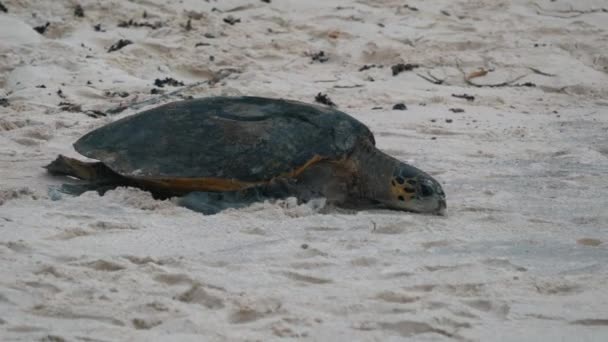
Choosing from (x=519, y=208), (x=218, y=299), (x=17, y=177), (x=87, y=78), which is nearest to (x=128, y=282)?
(x=218, y=299)

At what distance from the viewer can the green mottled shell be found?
3.79 m

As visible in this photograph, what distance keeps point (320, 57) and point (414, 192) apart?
348 centimetres

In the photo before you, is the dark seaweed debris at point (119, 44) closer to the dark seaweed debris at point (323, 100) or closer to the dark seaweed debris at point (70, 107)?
the dark seaweed debris at point (70, 107)

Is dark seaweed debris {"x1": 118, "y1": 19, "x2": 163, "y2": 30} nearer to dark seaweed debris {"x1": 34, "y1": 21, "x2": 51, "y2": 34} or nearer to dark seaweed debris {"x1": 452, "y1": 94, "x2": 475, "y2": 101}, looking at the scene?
dark seaweed debris {"x1": 34, "y1": 21, "x2": 51, "y2": 34}

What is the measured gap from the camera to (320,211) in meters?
3.78

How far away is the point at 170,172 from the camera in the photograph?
148 inches

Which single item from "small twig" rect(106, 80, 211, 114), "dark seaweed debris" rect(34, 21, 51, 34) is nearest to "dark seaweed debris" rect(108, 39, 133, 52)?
"dark seaweed debris" rect(34, 21, 51, 34)

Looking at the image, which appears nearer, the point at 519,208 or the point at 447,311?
the point at 447,311

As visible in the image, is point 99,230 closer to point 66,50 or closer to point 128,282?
point 128,282

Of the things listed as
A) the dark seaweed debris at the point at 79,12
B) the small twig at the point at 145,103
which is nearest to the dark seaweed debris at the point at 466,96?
the small twig at the point at 145,103

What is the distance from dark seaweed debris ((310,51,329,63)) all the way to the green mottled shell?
3087mm

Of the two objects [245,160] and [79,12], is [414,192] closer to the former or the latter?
[245,160]

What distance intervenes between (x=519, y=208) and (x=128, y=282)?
6.40 feet

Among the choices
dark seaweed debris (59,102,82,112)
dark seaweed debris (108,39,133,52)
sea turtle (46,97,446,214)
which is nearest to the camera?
sea turtle (46,97,446,214)
